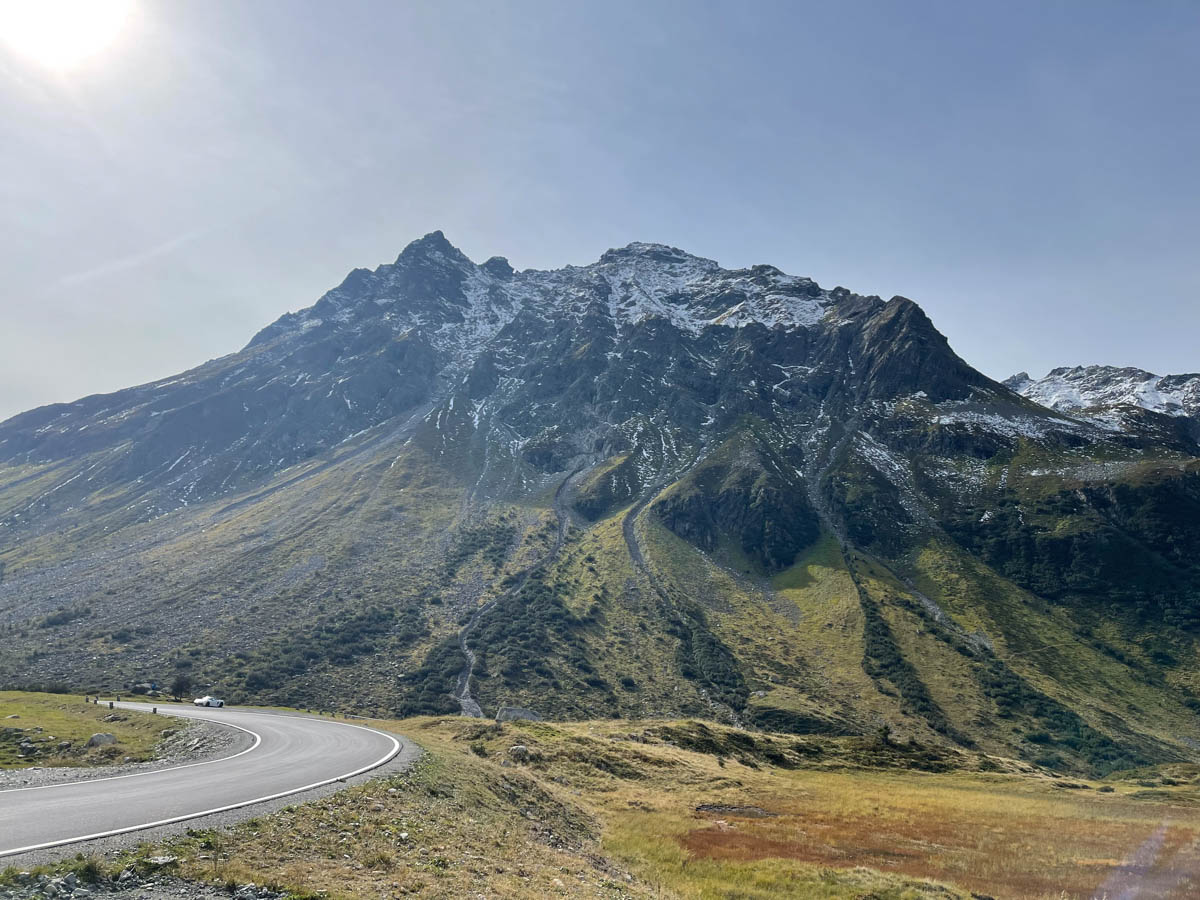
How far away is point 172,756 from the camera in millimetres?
32344

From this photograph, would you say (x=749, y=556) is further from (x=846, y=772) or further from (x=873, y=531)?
(x=846, y=772)

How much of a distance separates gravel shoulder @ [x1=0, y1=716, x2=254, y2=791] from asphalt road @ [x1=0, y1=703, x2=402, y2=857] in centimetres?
111

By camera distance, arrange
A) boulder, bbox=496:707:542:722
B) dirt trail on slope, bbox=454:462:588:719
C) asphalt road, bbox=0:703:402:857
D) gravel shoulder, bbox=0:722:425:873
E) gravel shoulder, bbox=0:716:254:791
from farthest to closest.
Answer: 1. dirt trail on slope, bbox=454:462:588:719
2. boulder, bbox=496:707:542:722
3. gravel shoulder, bbox=0:716:254:791
4. asphalt road, bbox=0:703:402:857
5. gravel shoulder, bbox=0:722:425:873

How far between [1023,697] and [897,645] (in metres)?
20.5

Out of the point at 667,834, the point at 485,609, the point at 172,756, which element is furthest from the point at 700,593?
the point at 172,756

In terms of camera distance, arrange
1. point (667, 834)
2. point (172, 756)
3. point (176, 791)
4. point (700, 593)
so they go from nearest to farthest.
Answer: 1. point (176, 791)
2. point (667, 834)
3. point (172, 756)
4. point (700, 593)

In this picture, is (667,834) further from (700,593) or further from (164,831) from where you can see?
(700,593)

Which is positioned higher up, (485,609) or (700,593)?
(700,593)

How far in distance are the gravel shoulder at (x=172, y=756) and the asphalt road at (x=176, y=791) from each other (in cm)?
111

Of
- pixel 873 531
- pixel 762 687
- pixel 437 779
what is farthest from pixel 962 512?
pixel 437 779

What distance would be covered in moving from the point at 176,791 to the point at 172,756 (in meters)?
13.1

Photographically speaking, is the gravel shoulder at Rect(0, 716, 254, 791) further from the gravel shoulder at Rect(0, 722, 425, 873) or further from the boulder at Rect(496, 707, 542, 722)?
the boulder at Rect(496, 707, 542, 722)

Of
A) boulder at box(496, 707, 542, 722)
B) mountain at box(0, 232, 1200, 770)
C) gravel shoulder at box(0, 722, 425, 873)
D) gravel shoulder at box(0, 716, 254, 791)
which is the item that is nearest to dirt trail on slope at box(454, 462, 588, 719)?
mountain at box(0, 232, 1200, 770)

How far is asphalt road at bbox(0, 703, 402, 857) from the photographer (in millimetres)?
16641
